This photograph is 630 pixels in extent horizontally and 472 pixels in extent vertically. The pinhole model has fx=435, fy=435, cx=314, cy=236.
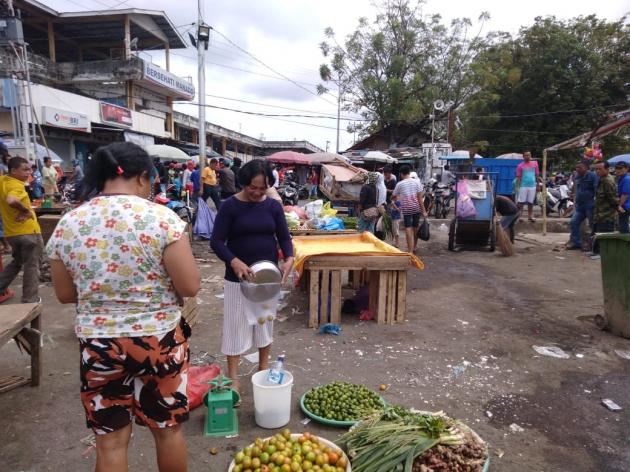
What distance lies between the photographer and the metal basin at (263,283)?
2883 mm

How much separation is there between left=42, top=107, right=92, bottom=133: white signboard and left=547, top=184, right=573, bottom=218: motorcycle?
736 inches

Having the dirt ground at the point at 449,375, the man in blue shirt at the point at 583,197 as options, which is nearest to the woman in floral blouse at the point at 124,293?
the dirt ground at the point at 449,375

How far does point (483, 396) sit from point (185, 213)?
8.38m

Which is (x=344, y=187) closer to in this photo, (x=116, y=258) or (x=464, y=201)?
(x=464, y=201)

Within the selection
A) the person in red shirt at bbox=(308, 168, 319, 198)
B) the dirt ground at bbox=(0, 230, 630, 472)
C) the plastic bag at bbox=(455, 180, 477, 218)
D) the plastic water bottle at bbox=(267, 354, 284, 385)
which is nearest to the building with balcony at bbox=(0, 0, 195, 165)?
the person in red shirt at bbox=(308, 168, 319, 198)

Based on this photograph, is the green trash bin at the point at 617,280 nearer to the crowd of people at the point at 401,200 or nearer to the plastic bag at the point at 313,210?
the crowd of people at the point at 401,200

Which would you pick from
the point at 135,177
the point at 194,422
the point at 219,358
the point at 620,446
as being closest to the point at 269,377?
the point at 194,422

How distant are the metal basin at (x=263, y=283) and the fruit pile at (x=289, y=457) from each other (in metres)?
0.97

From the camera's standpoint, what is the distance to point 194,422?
9.81ft

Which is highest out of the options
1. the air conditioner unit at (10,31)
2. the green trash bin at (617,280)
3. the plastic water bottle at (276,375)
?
the air conditioner unit at (10,31)

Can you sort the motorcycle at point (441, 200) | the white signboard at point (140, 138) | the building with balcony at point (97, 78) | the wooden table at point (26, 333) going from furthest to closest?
1. the white signboard at point (140, 138)
2. the building with balcony at point (97, 78)
3. the motorcycle at point (441, 200)
4. the wooden table at point (26, 333)

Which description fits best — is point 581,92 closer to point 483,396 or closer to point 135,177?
point 483,396

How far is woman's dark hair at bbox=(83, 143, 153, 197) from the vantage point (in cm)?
175

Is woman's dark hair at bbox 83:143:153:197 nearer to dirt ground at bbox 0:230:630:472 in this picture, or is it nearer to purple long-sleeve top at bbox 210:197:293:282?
purple long-sleeve top at bbox 210:197:293:282
